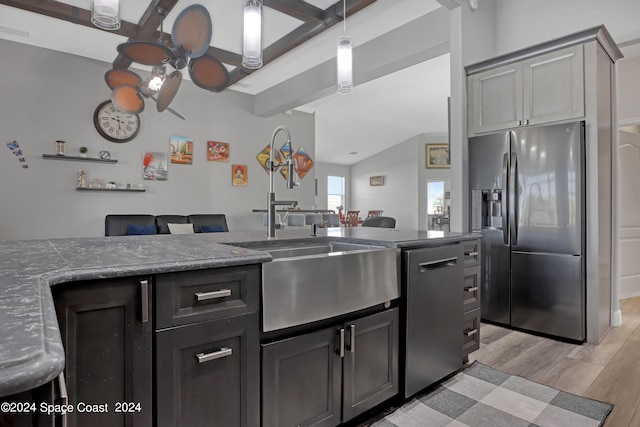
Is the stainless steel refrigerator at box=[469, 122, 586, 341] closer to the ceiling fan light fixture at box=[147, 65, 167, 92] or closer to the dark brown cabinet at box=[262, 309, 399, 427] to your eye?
the dark brown cabinet at box=[262, 309, 399, 427]

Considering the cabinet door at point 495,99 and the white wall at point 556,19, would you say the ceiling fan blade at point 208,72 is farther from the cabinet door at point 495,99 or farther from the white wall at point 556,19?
the white wall at point 556,19

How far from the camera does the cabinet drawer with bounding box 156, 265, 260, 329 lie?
1.09 metres

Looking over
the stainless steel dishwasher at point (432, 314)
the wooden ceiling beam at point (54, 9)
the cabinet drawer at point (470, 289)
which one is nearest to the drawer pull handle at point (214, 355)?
the stainless steel dishwasher at point (432, 314)

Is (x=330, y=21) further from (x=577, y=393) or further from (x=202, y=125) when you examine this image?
(x=577, y=393)

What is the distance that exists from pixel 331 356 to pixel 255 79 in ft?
16.3

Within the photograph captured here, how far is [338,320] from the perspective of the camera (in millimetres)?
1499

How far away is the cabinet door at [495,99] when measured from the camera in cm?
305

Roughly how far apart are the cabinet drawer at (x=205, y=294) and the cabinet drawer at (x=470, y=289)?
1.42 metres

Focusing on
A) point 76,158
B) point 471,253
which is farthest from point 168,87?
point 76,158

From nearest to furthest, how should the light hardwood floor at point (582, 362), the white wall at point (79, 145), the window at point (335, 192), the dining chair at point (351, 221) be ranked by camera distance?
the light hardwood floor at point (582, 362) < the white wall at point (79, 145) < the dining chair at point (351, 221) < the window at point (335, 192)

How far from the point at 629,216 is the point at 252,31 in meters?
4.56

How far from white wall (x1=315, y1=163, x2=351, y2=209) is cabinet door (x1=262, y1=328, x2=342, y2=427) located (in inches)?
373

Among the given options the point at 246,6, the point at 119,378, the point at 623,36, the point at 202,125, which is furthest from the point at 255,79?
the point at 119,378

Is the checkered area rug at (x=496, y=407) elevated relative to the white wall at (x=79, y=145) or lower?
lower
